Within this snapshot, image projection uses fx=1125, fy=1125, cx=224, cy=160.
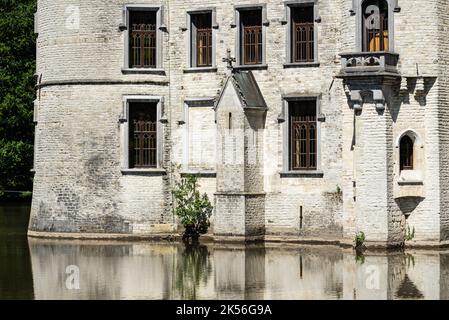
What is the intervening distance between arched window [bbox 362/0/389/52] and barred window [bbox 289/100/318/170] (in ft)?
11.2

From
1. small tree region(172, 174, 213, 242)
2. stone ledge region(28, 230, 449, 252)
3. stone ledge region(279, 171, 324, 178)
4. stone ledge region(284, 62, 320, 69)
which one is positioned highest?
stone ledge region(284, 62, 320, 69)

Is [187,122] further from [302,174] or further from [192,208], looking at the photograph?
[302,174]

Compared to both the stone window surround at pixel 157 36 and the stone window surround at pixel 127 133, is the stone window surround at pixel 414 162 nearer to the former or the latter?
the stone window surround at pixel 127 133

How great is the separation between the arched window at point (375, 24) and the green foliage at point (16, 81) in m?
26.4

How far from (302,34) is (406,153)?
230 inches

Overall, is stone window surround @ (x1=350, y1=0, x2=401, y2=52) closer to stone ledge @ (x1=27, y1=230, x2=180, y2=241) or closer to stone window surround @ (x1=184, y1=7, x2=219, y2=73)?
stone window surround @ (x1=184, y1=7, x2=219, y2=73)

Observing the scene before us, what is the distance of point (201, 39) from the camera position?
40.6m

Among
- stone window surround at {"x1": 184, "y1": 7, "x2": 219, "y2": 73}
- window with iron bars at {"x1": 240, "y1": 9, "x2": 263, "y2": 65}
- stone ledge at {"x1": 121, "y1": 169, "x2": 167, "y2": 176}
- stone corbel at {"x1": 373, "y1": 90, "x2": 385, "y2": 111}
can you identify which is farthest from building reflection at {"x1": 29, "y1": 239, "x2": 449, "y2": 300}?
window with iron bars at {"x1": 240, "y1": 9, "x2": 263, "y2": 65}

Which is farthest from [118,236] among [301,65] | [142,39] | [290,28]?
[290,28]

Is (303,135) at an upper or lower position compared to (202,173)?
upper

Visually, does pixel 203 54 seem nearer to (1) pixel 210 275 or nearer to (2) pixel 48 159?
(2) pixel 48 159

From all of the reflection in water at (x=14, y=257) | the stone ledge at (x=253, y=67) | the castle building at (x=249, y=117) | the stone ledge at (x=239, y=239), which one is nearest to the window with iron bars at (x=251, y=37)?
the castle building at (x=249, y=117)

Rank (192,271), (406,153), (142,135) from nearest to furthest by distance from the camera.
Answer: (192,271)
(406,153)
(142,135)

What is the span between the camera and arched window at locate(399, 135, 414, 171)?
3638 centimetres
